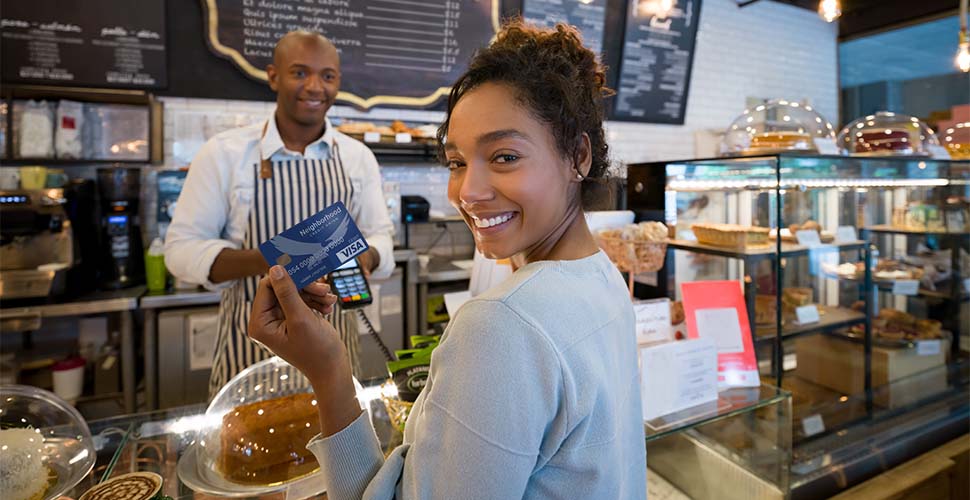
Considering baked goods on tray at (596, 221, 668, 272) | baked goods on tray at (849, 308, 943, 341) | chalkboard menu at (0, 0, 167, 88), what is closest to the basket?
baked goods on tray at (596, 221, 668, 272)

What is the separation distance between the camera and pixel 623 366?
2.45 feet

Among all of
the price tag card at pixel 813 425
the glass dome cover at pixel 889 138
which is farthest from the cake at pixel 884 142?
the price tag card at pixel 813 425

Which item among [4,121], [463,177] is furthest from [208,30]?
[463,177]

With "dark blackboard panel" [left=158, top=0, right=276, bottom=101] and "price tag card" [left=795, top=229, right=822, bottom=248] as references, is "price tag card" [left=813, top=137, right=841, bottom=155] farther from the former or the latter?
"dark blackboard panel" [left=158, top=0, right=276, bottom=101]

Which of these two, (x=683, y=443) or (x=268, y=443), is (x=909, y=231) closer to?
(x=683, y=443)

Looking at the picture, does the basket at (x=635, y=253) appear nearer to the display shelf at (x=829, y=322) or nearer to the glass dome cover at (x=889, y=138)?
the display shelf at (x=829, y=322)

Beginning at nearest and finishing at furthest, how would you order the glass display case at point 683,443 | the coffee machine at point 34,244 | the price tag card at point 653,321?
the glass display case at point 683,443 < the price tag card at point 653,321 < the coffee machine at point 34,244

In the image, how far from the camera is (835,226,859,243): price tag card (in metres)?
2.08

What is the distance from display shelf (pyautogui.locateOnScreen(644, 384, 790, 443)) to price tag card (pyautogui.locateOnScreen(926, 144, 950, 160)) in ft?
4.93

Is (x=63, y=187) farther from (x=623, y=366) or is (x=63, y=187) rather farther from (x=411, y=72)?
(x=623, y=366)

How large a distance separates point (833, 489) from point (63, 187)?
11.6ft

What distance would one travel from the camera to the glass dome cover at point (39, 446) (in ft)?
2.57

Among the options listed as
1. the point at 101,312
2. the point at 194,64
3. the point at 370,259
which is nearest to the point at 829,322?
the point at 370,259

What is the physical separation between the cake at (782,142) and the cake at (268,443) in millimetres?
1688
